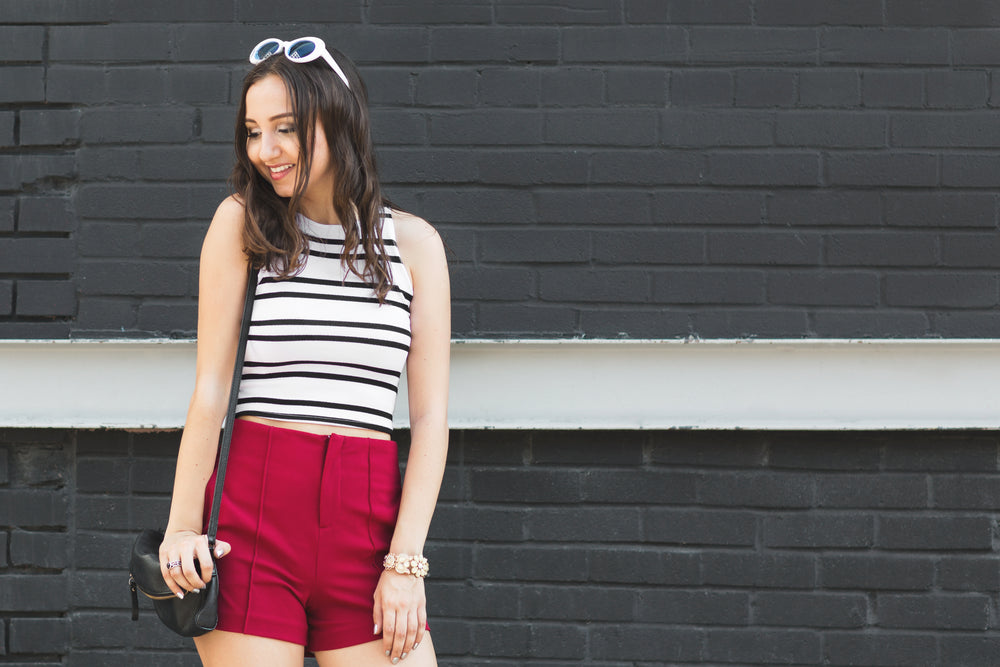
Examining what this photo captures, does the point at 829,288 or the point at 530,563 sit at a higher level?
the point at 829,288

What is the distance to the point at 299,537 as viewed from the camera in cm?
169

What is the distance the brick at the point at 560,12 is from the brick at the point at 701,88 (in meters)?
0.28

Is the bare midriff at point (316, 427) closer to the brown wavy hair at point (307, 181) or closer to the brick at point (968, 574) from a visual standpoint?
the brown wavy hair at point (307, 181)

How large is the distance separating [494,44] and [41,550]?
84.7 inches

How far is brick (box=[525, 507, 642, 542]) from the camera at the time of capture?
277 centimetres

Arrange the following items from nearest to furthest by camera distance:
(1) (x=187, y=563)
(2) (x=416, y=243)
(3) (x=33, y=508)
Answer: (1) (x=187, y=563)
(2) (x=416, y=243)
(3) (x=33, y=508)

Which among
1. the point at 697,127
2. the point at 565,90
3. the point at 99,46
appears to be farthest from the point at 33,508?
the point at 697,127

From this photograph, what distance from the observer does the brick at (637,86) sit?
276cm

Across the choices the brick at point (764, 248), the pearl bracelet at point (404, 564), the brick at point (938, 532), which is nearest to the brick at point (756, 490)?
the brick at point (938, 532)

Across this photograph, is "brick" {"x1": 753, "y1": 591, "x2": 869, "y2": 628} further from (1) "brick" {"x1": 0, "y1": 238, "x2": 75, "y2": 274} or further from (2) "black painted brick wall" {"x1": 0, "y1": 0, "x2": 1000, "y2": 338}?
(1) "brick" {"x1": 0, "y1": 238, "x2": 75, "y2": 274}

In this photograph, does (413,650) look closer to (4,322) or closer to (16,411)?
(16,411)

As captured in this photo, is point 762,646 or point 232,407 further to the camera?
point 762,646

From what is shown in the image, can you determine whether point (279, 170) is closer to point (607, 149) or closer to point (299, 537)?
point (299, 537)

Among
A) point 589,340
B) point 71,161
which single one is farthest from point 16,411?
point 589,340
